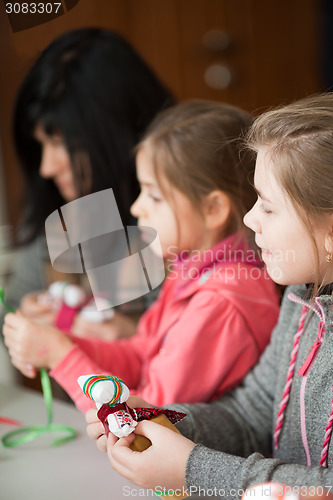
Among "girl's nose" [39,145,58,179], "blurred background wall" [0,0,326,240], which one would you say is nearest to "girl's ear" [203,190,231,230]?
"girl's nose" [39,145,58,179]

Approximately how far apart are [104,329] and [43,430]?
274 millimetres

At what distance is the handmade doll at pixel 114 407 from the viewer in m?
0.53

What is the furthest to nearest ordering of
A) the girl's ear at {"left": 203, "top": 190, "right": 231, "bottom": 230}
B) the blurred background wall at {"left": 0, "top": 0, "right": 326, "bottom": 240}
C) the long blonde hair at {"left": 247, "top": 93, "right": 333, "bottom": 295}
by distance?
the blurred background wall at {"left": 0, "top": 0, "right": 326, "bottom": 240}, the girl's ear at {"left": 203, "top": 190, "right": 231, "bottom": 230}, the long blonde hair at {"left": 247, "top": 93, "right": 333, "bottom": 295}

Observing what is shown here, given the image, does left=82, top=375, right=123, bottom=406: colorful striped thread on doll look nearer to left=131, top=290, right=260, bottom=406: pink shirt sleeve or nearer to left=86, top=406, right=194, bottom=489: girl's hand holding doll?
left=86, top=406, right=194, bottom=489: girl's hand holding doll

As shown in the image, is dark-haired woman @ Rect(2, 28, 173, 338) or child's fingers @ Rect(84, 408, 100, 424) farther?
dark-haired woman @ Rect(2, 28, 173, 338)

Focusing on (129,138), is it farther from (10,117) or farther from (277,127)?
(277,127)

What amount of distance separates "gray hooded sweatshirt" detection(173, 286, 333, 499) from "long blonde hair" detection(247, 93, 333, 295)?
3.4 inches

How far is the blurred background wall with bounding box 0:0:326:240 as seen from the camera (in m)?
1.78

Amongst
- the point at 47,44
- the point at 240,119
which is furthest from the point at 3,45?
the point at 240,119

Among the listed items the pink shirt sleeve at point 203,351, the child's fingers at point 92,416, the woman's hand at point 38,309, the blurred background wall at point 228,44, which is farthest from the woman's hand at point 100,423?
the blurred background wall at point 228,44

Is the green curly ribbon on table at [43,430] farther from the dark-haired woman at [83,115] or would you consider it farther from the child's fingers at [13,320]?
the dark-haired woman at [83,115]

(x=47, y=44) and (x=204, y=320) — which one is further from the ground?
(x=47, y=44)

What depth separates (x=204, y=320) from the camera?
697mm

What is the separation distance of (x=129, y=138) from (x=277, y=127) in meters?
0.44
